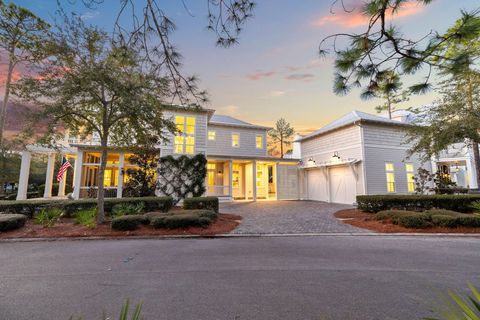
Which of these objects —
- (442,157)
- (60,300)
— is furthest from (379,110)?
(60,300)

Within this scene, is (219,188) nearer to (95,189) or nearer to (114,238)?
(95,189)

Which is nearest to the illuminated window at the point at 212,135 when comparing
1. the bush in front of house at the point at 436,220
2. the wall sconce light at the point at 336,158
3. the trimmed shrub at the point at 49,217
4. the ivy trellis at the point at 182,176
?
the ivy trellis at the point at 182,176

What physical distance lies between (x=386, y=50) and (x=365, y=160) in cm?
1324

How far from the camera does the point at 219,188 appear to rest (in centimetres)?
1917

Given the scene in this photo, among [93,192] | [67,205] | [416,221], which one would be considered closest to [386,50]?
[416,221]

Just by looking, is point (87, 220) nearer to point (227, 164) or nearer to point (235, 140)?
point (227, 164)

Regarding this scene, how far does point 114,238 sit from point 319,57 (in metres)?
7.39

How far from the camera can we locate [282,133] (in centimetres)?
3519

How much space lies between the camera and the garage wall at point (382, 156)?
14820 mm

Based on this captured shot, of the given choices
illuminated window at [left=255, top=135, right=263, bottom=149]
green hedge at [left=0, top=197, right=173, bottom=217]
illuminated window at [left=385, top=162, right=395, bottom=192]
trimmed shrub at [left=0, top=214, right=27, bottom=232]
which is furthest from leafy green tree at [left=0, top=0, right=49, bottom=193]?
illuminated window at [left=385, top=162, right=395, bottom=192]

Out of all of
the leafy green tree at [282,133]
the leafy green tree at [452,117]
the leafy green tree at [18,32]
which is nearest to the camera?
the leafy green tree at [18,32]

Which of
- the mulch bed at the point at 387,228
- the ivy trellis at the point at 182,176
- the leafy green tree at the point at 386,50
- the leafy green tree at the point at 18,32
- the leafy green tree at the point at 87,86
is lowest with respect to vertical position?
the mulch bed at the point at 387,228

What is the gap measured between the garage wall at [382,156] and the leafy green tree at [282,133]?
19617mm

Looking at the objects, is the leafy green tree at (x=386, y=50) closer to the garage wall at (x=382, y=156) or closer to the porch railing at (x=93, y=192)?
the garage wall at (x=382, y=156)
